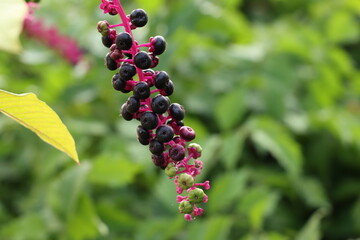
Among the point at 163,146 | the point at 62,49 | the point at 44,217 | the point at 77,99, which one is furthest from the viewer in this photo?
the point at 62,49

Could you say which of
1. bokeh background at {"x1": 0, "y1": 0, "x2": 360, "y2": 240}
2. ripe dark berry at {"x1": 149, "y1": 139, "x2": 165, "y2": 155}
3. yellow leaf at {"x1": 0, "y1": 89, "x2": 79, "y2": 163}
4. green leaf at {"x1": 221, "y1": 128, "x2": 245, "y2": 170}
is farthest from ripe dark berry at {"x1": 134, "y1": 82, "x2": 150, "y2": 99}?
green leaf at {"x1": 221, "y1": 128, "x2": 245, "y2": 170}

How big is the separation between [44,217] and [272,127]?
1.34m

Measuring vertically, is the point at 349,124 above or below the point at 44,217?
above

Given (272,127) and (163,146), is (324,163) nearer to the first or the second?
(272,127)

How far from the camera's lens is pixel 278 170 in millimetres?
3539

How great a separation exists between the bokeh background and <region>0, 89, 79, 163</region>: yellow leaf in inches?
48.5

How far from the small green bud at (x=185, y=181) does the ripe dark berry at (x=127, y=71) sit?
0.25 meters

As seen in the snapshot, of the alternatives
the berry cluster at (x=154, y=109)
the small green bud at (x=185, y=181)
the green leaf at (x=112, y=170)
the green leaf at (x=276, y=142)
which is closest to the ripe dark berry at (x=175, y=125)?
the berry cluster at (x=154, y=109)

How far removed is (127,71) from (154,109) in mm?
104

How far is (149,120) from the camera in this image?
46.8 inches

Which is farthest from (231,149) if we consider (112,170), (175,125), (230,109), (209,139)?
(175,125)

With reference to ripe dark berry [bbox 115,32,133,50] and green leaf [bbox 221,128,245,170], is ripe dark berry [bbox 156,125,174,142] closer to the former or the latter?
ripe dark berry [bbox 115,32,133,50]

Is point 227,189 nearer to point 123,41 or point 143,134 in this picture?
point 143,134

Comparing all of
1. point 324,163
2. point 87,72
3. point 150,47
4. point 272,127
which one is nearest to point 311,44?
point 324,163
